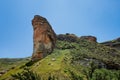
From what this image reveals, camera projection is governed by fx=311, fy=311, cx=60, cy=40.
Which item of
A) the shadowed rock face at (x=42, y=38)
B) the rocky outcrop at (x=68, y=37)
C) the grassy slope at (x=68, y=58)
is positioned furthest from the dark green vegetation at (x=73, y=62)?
the shadowed rock face at (x=42, y=38)

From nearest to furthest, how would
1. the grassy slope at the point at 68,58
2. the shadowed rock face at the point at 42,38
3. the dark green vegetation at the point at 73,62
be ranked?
the dark green vegetation at the point at 73,62 → the grassy slope at the point at 68,58 → the shadowed rock face at the point at 42,38

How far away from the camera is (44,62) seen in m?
65.1

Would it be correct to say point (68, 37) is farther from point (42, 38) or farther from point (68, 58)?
point (68, 58)

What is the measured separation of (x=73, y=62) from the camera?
6581cm

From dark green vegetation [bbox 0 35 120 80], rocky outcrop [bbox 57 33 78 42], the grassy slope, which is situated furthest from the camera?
rocky outcrop [bbox 57 33 78 42]

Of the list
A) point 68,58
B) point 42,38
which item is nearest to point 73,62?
point 68,58

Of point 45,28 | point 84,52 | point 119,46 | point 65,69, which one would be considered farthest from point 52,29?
point 119,46

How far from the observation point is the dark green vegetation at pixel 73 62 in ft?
191

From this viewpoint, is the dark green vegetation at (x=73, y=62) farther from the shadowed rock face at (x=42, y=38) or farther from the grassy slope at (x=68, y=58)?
the shadowed rock face at (x=42, y=38)

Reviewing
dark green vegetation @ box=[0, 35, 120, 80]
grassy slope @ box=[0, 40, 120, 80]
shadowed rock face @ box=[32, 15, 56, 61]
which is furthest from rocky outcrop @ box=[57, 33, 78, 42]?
shadowed rock face @ box=[32, 15, 56, 61]

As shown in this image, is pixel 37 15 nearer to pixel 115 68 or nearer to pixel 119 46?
pixel 115 68

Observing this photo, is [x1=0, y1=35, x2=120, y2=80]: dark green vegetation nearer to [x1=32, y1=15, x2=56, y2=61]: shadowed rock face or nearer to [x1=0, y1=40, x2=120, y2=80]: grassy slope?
[x1=0, y1=40, x2=120, y2=80]: grassy slope

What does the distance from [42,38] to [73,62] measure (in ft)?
42.7

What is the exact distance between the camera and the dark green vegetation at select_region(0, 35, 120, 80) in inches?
2289
